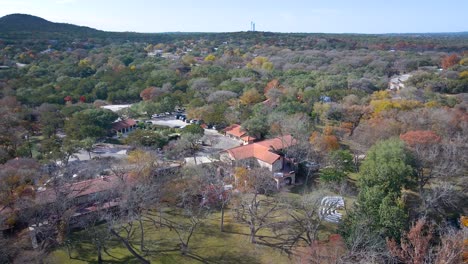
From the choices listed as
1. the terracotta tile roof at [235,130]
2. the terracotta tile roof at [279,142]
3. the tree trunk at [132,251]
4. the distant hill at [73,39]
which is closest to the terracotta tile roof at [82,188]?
the tree trunk at [132,251]

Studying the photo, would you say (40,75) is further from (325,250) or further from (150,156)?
(325,250)

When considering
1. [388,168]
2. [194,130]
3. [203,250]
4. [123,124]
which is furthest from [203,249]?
[123,124]

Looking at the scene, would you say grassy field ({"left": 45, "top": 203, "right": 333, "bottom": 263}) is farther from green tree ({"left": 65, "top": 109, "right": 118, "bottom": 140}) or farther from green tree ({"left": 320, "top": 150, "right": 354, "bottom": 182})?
green tree ({"left": 65, "top": 109, "right": 118, "bottom": 140})

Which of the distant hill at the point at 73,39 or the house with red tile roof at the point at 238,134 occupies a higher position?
the distant hill at the point at 73,39

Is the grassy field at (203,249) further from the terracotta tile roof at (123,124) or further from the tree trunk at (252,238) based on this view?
the terracotta tile roof at (123,124)

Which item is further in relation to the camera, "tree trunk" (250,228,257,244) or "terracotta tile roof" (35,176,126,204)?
"terracotta tile roof" (35,176,126,204)

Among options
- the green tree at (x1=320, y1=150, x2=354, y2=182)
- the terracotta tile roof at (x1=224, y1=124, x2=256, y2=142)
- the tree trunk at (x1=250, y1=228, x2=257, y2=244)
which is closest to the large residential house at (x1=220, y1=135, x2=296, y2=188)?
the green tree at (x1=320, y1=150, x2=354, y2=182)

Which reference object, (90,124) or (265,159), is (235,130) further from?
(90,124)
